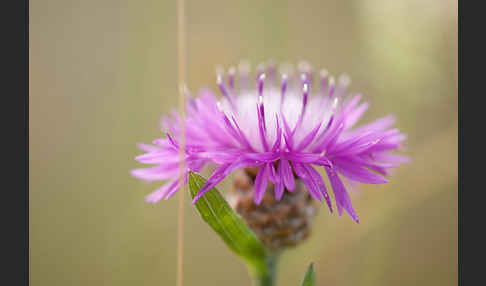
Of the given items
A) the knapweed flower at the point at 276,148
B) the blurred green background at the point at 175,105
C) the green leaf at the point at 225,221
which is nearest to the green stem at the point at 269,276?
the green leaf at the point at 225,221

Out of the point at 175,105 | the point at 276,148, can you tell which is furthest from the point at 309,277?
the point at 175,105

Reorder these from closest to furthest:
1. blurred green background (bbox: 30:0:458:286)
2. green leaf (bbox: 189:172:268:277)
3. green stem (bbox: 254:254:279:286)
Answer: green leaf (bbox: 189:172:268:277), green stem (bbox: 254:254:279:286), blurred green background (bbox: 30:0:458:286)

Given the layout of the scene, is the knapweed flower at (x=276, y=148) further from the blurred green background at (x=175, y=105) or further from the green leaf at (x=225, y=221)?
the blurred green background at (x=175, y=105)

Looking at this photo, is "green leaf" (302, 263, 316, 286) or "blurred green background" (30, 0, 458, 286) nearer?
"green leaf" (302, 263, 316, 286)

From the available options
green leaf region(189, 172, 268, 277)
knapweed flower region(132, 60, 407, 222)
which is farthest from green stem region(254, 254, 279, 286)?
knapweed flower region(132, 60, 407, 222)

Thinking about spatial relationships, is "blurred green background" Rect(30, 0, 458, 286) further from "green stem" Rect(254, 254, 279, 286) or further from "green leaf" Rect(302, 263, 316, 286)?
"green leaf" Rect(302, 263, 316, 286)

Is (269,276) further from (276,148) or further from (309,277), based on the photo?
(276,148)
